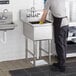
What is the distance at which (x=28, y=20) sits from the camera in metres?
4.09

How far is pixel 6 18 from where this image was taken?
13.3 feet

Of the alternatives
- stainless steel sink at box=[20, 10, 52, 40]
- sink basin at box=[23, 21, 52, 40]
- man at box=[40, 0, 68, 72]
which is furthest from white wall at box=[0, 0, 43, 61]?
man at box=[40, 0, 68, 72]

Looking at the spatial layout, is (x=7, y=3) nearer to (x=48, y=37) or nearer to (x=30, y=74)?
(x=48, y=37)

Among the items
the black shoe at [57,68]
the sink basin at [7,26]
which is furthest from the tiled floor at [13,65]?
the sink basin at [7,26]

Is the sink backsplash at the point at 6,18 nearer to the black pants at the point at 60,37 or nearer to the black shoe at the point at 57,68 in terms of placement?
the black pants at the point at 60,37

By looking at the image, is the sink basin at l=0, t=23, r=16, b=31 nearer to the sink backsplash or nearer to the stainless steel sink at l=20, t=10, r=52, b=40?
the sink backsplash

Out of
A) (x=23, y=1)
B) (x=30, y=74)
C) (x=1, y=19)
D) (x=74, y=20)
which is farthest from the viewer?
(x=74, y=20)

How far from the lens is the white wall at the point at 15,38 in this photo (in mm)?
4215

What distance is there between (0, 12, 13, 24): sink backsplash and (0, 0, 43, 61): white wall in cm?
15

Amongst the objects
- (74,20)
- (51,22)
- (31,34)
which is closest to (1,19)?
(31,34)

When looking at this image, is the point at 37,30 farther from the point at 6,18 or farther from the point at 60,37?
the point at 6,18

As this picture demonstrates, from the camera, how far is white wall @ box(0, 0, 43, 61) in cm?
421

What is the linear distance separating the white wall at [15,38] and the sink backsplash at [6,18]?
15 centimetres

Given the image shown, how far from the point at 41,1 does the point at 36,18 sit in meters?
0.44
